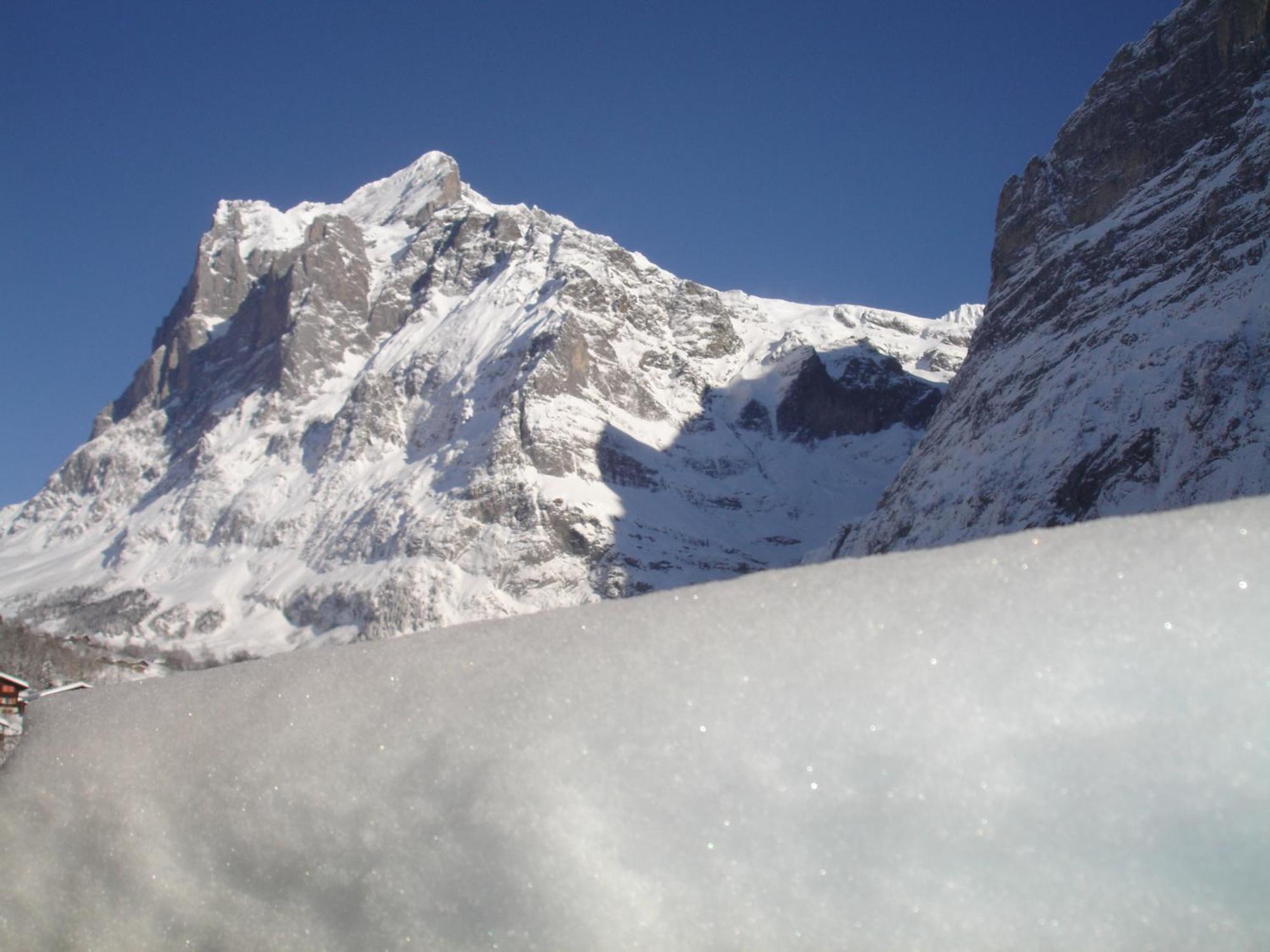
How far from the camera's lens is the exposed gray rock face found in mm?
50000

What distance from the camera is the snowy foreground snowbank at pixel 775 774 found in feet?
3.94

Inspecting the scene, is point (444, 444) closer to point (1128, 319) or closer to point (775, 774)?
point (1128, 319)

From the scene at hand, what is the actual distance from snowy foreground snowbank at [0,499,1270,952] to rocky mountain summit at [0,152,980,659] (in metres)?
97.1

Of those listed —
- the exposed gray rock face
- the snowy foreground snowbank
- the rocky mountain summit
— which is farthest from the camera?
the rocky mountain summit

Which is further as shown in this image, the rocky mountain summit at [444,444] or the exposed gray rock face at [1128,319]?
the rocky mountain summit at [444,444]

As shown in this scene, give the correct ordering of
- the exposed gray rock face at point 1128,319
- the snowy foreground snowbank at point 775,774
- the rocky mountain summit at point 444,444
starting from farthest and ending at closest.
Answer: the rocky mountain summit at point 444,444 → the exposed gray rock face at point 1128,319 → the snowy foreground snowbank at point 775,774

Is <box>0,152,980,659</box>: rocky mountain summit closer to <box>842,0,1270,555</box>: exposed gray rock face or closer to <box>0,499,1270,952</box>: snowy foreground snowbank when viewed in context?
<box>842,0,1270,555</box>: exposed gray rock face

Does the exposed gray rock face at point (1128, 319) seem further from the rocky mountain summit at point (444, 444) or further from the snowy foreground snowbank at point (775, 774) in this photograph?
the snowy foreground snowbank at point (775, 774)

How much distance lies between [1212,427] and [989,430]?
19.7 m

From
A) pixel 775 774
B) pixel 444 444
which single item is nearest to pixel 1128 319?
pixel 775 774

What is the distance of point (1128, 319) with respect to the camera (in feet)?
203

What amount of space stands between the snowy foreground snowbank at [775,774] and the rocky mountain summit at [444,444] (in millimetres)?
97109

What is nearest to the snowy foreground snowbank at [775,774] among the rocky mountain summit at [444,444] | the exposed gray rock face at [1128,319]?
the exposed gray rock face at [1128,319]

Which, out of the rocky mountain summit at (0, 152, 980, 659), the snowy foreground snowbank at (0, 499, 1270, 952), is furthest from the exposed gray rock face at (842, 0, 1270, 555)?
the snowy foreground snowbank at (0, 499, 1270, 952)
